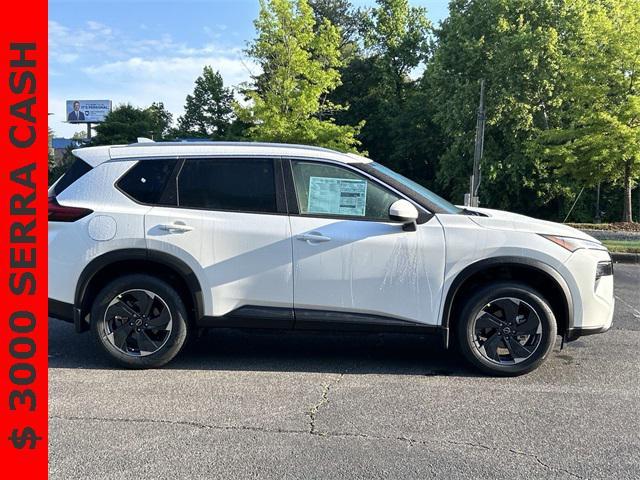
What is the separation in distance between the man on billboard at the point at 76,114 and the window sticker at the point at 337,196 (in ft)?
240

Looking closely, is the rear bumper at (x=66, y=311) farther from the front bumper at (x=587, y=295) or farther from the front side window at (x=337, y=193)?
the front bumper at (x=587, y=295)

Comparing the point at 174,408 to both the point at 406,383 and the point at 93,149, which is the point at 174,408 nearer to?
the point at 406,383

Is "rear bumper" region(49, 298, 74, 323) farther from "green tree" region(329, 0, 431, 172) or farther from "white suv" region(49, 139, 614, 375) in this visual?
"green tree" region(329, 0, 431, 172)

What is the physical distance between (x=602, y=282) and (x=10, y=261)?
4.19 meters

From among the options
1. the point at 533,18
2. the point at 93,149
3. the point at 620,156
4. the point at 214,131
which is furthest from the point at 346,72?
the point at 93,149

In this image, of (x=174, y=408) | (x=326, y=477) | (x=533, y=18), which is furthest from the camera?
(x=533, y=18)

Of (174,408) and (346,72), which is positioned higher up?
(346,72)

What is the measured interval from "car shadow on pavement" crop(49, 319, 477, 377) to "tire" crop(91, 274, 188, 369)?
0.23 m

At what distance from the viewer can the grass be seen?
1244cm

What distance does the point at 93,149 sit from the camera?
4.65 m

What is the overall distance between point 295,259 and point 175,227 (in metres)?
1.01

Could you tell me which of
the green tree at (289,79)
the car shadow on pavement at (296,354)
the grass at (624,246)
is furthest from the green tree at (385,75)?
the car shadow on pavement at (296,354)

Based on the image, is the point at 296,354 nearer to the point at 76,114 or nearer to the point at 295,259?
the point at 295,259

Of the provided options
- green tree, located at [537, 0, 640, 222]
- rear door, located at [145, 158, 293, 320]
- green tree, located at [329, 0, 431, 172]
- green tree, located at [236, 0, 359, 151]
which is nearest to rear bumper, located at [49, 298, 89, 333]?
rear door, located at [145, 158, 293, 320]
